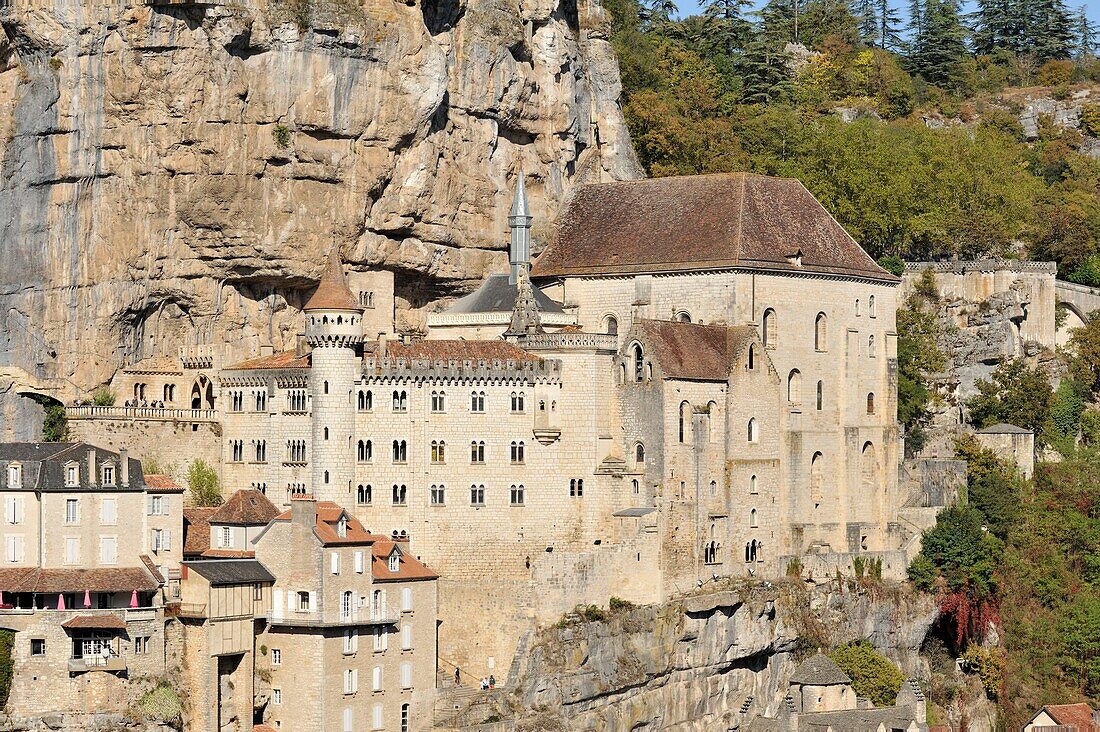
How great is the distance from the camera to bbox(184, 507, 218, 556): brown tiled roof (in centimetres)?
8619

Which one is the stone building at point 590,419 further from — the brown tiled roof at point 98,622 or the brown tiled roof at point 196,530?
the brown tiled roof at point 98,622

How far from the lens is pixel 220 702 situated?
82.1m

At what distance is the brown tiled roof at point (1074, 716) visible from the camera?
98750mm

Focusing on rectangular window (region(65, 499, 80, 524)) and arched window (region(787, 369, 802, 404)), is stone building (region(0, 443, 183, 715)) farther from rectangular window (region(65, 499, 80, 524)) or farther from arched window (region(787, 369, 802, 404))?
arched window (region(787, 369, 802, 404))

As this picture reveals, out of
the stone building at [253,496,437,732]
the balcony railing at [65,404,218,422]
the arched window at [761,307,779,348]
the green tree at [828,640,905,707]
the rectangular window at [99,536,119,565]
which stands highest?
the arched window at [761,307,779,348]

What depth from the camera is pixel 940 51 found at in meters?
168

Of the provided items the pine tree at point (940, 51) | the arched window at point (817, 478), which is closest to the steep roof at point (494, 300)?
the arched window at point (817, 478)

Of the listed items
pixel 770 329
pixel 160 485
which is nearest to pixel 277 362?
pixel 160 485

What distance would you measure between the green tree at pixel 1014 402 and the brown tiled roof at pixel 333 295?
39.7 metres

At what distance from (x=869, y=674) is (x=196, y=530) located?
102ft

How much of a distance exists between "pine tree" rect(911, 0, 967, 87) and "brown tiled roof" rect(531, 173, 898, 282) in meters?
63.5

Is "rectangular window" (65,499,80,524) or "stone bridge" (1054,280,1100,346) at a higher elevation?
"stone bridge" (1054,280,1100,346)

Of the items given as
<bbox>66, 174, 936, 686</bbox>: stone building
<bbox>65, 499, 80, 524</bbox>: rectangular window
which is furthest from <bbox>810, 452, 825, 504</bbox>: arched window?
<bbox>65, 499, 80, 524</bbox>: rectangular window

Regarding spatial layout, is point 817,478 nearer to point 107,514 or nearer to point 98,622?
point 107,514
